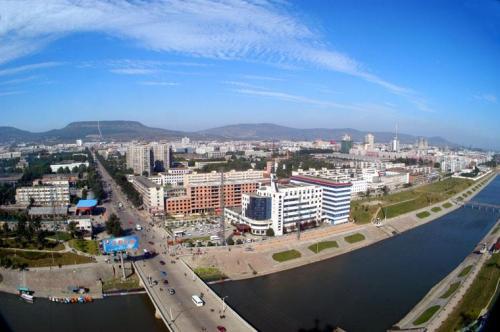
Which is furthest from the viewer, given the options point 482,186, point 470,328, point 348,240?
point 482,186

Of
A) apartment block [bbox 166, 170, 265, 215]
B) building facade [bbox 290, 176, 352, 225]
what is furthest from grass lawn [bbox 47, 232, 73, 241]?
building facade [bbox 290, 176, 352, 225]

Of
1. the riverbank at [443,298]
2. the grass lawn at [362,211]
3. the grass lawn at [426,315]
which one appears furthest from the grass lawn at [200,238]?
the grass lawn at [426,315]

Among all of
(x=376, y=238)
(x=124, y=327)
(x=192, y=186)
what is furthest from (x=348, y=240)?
(x=124, y=327)

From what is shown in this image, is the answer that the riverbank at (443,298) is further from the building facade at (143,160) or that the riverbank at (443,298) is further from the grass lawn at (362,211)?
the building facade at (143,160)

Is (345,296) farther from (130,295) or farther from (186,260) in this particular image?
(130,295)

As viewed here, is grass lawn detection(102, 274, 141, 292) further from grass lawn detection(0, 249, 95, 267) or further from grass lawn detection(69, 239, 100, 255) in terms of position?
grass lawn detection(69, 239, 100, 255)

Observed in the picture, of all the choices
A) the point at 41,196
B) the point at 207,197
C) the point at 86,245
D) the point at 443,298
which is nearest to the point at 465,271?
the point at 443,298
